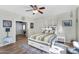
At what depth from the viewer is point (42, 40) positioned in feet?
6.42

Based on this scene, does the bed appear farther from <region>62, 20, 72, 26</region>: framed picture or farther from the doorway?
<region>62, 20, 72, 26</region>: framed picture

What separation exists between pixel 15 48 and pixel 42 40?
1.94 feet

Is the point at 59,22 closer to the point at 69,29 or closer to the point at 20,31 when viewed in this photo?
the point at 69,29

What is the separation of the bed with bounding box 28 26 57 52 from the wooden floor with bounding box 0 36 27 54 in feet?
0.49

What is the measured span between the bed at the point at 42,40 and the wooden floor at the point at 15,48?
0.15 m

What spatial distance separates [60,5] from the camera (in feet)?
6.35

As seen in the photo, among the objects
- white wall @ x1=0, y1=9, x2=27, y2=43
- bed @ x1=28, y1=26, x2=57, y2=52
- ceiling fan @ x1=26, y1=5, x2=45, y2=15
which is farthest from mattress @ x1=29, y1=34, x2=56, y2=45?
ceiling fan @ x1=26, y1=5, x2=45, y2=15

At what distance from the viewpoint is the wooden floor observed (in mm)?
1916

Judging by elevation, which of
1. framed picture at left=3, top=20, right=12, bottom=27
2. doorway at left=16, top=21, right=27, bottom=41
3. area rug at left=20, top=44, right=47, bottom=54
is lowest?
area rug at left=20, top=44, right=47, bottom=54

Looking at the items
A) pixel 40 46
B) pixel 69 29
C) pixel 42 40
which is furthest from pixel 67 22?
pixel 40 46

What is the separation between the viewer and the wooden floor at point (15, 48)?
192cm
